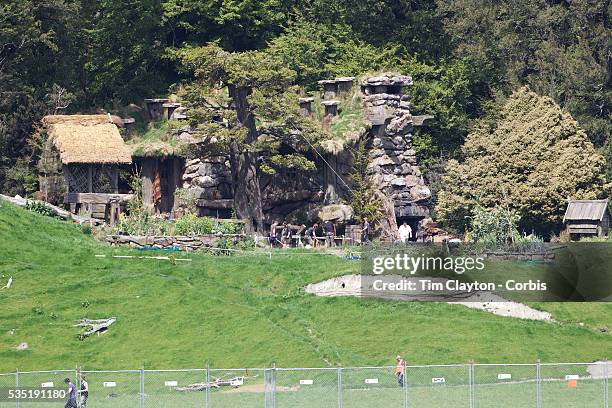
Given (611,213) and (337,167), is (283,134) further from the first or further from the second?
(611,213)

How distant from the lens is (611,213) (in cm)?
8631

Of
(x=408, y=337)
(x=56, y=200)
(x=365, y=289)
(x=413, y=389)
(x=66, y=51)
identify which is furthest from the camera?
(x=66, y=51)

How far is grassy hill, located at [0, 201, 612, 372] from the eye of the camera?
62.7 metres

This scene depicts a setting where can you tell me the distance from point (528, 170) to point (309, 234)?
37.1 feet

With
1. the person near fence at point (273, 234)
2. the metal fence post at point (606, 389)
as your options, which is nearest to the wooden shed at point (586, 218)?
the person near fence at point (273, 234)

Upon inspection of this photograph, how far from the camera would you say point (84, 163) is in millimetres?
81125

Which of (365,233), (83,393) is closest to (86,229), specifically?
(365,233)

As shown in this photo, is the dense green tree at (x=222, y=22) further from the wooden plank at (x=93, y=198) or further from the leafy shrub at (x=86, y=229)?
the leafy shrub at (x=86, y=229)

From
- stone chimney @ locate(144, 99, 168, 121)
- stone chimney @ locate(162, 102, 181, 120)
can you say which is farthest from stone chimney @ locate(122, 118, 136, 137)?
stone chimney @ locate(162, 102, 181, 120)

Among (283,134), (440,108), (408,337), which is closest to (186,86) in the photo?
(283,134)

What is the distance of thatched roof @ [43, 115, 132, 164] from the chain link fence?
69.8 ft

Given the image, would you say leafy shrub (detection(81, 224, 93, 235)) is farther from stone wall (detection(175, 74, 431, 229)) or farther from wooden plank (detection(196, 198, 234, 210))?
wooden plank (detection(196, 198, 234, 210))

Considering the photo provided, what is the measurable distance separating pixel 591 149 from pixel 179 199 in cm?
1858

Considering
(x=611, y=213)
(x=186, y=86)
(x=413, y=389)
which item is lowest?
(x=413, y=389)
